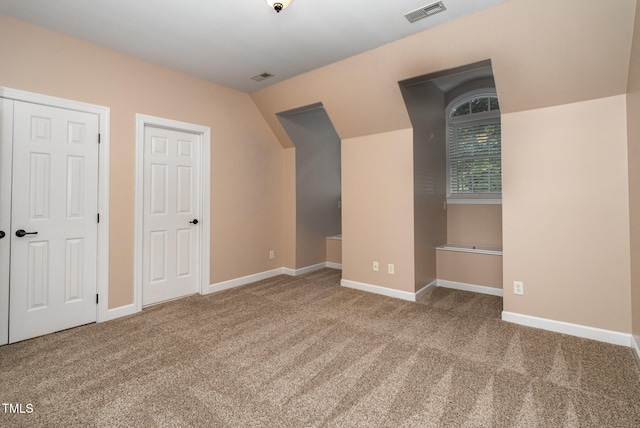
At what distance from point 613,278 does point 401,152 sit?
2302 mm

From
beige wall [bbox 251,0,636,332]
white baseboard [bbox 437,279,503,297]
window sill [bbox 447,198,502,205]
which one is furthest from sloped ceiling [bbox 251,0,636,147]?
white baseboard [bbox 437,279,503,297]

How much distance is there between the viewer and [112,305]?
3.24m

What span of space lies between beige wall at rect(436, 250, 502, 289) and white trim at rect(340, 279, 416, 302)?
87 cm

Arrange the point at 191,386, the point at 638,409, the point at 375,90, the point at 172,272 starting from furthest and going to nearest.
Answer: the point at 172,272, the point at 375,90, the point at 191,386, the point at 638,409

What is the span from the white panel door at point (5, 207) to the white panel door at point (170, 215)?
43.2 inches

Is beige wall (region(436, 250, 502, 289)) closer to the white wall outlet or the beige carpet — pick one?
the beige carpet

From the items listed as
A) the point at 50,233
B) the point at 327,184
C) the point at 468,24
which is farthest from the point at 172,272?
the point at 468,24

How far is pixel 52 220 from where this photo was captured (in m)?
2.89

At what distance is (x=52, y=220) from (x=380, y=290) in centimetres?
355

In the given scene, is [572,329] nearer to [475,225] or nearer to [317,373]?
[475,225]

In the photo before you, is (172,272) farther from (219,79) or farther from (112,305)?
(219,79)

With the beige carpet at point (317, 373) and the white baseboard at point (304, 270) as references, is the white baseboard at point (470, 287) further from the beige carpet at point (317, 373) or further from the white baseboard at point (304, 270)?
the white baseboard at point (304, 270)

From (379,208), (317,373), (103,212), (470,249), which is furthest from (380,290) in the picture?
(103,212)

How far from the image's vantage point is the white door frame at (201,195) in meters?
3.41
